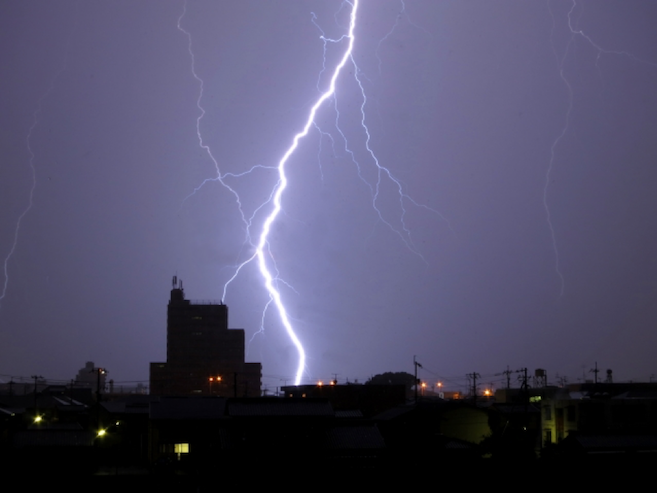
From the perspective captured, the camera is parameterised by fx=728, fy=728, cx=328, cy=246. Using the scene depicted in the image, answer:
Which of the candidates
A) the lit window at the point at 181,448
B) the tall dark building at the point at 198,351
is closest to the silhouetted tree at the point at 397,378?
the tall dark building at the point at 198,351

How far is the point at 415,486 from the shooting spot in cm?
2162

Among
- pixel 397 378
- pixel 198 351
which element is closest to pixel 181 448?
pixel 397 378

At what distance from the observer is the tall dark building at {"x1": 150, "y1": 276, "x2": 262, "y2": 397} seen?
99.9 meters

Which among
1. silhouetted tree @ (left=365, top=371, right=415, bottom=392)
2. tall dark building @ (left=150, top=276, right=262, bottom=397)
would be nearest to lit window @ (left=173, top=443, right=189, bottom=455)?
silhouetted tree @ (left=365, top=371, right=415, bottom=392)

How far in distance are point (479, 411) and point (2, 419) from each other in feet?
65.1

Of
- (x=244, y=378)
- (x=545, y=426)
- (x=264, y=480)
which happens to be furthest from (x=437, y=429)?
(x=244, y=378)

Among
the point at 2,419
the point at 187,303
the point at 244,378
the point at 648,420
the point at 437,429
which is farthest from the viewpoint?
the point at 187,303

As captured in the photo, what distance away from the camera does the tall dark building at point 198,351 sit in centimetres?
9988

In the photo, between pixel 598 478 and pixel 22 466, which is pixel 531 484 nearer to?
pixel 598 478

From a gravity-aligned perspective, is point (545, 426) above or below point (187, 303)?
below

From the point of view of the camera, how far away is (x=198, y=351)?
104 m

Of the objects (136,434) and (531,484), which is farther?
(136,434)

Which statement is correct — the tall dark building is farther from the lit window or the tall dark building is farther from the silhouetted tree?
the lit window

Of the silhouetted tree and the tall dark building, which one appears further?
the tall dark building
